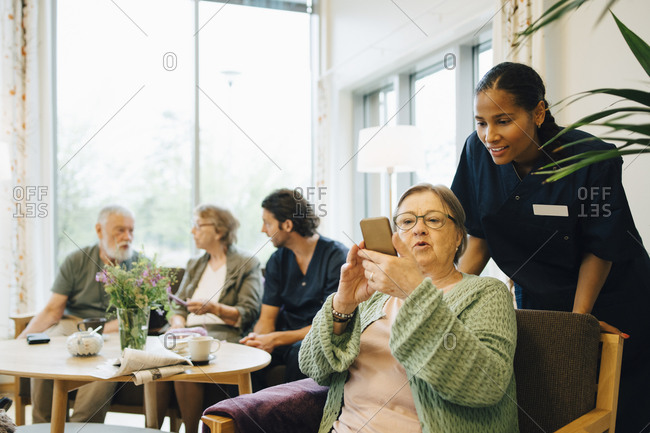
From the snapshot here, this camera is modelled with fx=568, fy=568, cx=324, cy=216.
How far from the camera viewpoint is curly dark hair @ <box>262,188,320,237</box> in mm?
2811

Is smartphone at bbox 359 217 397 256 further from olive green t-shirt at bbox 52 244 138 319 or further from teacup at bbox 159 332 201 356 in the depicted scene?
olive green t-shirt at bbox 52 244 138 319

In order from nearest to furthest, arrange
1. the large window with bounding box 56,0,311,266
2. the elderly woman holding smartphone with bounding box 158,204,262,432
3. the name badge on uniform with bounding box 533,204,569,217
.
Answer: the name badge on uniform with bounding box 533,204,569,217
the elderly woman holding smartphone with bounding box 158,204,262,432
the large window with bounding box 56,0,311,266

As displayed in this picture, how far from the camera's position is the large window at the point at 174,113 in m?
4.54

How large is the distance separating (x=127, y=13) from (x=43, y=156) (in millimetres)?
1344

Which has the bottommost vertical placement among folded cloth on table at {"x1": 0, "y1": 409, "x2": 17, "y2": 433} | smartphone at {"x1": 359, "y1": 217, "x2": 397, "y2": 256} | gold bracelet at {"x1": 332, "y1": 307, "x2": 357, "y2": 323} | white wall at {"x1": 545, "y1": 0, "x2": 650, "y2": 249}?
folded cloth on table at {"x1": 0, "y1": 409, "x2": 17, "y2": 433}

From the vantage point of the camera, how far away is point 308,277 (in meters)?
2.75

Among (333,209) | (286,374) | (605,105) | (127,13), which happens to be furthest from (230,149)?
(605,105)

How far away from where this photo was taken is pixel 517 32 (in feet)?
9.00

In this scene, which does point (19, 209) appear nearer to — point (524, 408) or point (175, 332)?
point (175, 332)

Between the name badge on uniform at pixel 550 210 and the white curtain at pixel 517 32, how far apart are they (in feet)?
3.64

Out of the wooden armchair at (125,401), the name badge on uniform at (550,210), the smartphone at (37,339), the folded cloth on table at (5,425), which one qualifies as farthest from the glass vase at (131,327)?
the name badge on uniform at (550,210)

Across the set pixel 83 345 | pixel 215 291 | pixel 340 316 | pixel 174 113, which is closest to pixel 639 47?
pixel 340 316

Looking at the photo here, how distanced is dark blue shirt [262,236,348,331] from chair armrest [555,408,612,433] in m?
1.43

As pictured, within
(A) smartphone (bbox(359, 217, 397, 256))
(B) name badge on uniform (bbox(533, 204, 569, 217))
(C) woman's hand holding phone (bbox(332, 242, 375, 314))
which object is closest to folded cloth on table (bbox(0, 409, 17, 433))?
(C) woman's hand holding phone (bbox(332, 242, 375, 314))
